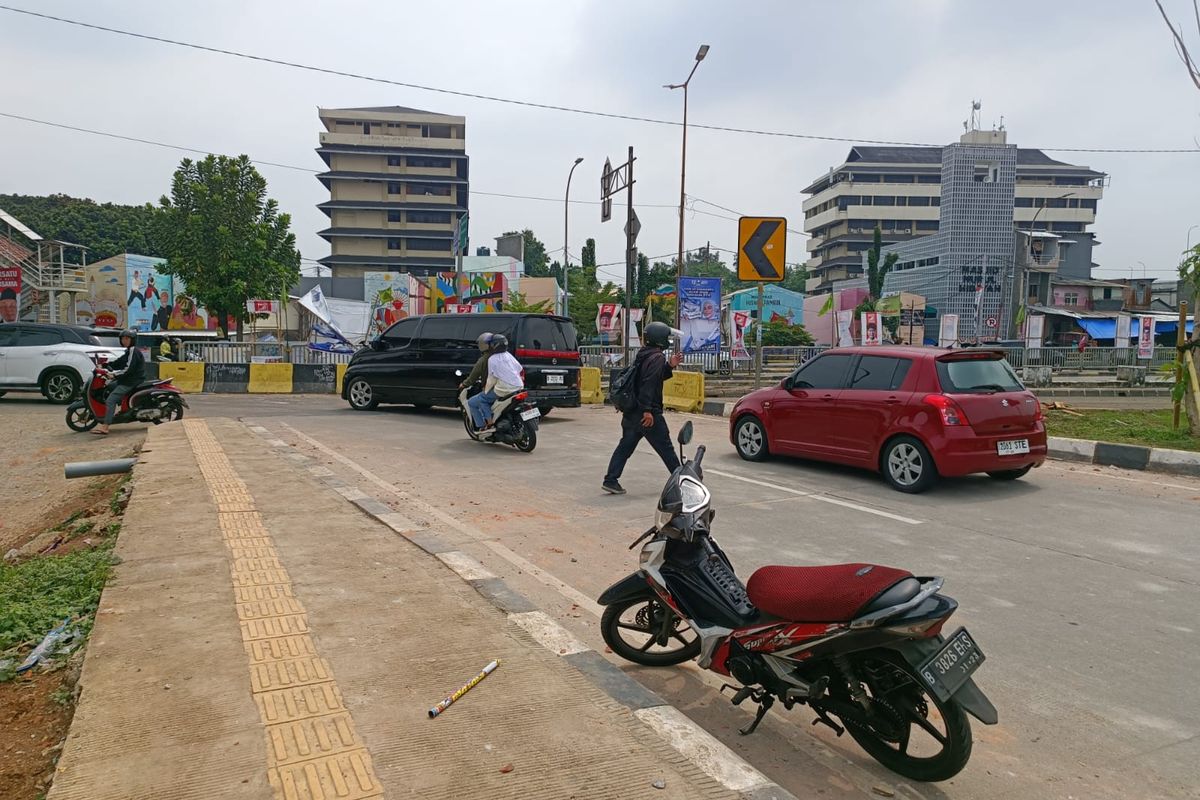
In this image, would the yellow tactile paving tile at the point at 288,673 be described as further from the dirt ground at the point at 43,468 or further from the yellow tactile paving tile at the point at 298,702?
the dirt ground at the point at 43,468

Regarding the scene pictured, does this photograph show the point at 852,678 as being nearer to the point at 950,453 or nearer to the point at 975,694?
the point at 975,694

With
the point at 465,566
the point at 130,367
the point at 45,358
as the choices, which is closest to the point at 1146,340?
the point at 465,566

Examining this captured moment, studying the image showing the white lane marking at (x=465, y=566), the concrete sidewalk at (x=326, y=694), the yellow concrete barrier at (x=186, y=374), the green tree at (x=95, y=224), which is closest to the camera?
the concrete sidewalk at (x=326, y=694)

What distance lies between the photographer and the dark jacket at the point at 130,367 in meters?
11.7

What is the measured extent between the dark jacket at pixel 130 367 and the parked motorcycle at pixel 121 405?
12 cm

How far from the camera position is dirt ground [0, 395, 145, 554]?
25.2 feet

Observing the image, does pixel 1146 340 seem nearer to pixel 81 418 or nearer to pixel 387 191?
pixel 81 418

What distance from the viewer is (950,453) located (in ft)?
25.5

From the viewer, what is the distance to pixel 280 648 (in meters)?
3.51

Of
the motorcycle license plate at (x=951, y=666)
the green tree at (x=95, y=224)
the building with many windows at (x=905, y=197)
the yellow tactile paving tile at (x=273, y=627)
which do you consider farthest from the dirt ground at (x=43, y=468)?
the building with many windows at (x=905, y=197)

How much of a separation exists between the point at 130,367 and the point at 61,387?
535cm

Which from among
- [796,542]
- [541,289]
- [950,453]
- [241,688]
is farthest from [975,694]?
[541,289]

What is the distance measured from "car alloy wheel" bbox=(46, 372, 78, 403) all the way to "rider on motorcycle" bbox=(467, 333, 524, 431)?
9842 millimetres

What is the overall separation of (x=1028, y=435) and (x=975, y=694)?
248 inches
